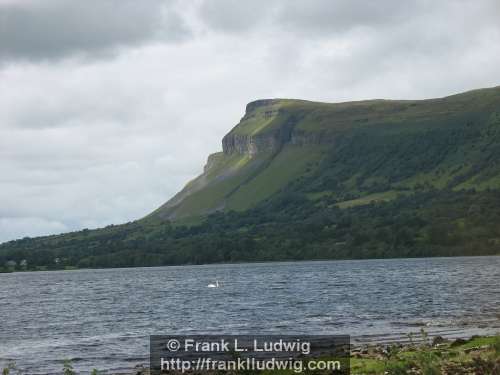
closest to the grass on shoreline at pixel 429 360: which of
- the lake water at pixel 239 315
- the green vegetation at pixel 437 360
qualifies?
the green vegetation at pixel 437 360

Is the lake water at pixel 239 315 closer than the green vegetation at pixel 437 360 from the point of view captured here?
No

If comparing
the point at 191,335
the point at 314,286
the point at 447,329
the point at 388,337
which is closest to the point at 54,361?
the point at 191,335

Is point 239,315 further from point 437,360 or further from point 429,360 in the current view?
point 429,360

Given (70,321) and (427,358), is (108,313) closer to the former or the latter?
(70,321)

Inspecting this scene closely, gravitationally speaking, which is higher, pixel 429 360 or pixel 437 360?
pixel 429 360

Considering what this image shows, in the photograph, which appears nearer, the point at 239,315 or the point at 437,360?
the point at 437,360

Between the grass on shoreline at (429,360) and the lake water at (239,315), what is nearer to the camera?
the grass on shoreline at (429,360)

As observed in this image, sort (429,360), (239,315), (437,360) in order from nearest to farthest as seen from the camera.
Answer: (429,360)
(437,360)
(239,315)

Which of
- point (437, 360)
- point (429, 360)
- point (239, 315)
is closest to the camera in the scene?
point (429, 360)

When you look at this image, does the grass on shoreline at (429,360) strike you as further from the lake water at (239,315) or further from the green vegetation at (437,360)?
the lake water at (239,315)

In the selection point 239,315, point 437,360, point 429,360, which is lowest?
point 239,315

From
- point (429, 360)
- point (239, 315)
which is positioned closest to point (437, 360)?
point (429, 360)

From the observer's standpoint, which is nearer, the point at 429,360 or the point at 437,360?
the point at 429,360

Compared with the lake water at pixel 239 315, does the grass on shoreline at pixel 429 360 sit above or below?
above
